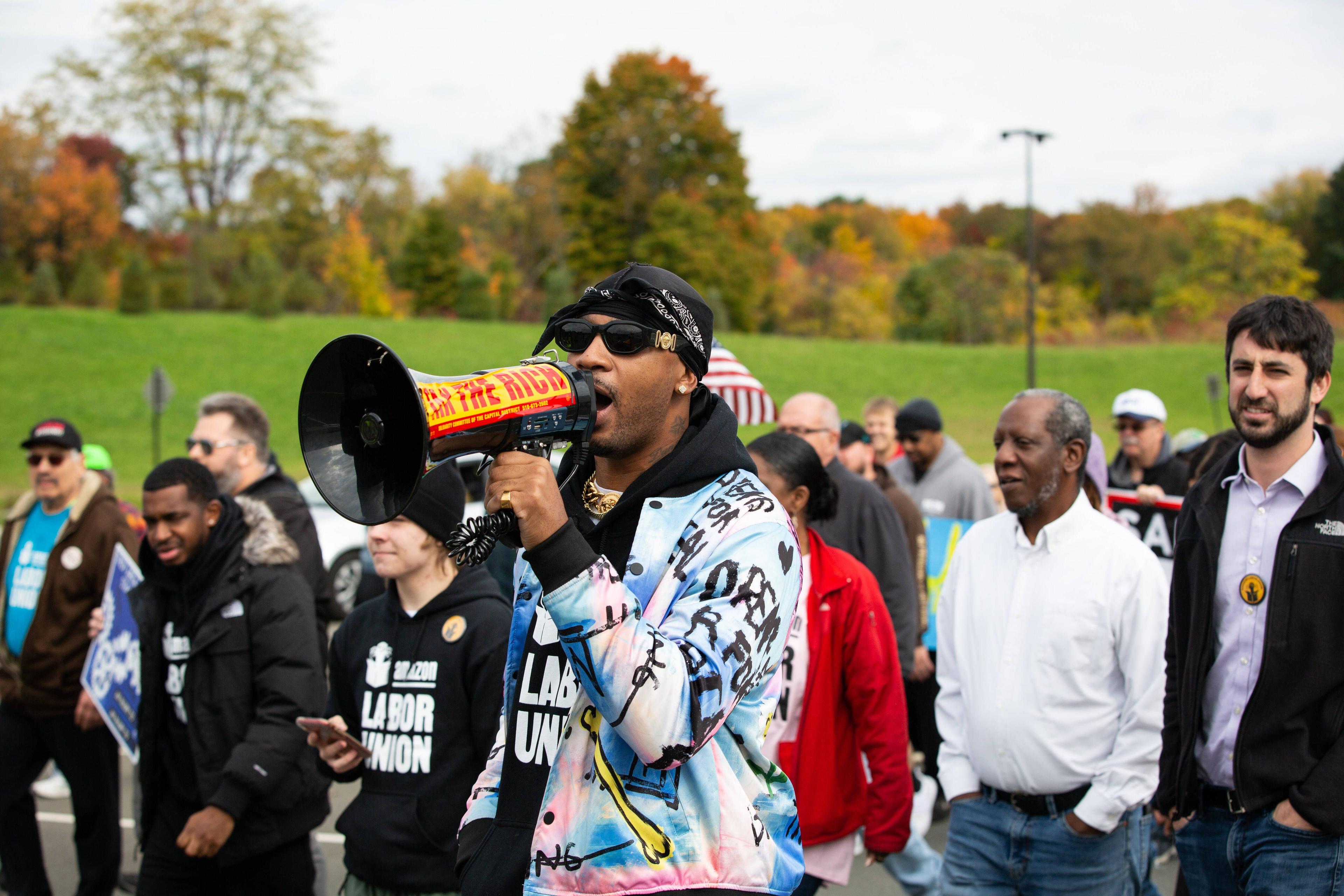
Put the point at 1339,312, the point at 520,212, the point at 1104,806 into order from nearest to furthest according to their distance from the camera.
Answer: the point at 1104,806 → the point at 1339,312 → the point at 520,212

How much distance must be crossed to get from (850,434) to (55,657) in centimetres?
497

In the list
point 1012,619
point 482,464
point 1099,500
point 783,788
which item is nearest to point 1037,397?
point 1012,619

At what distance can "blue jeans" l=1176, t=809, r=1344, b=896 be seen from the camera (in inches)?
116

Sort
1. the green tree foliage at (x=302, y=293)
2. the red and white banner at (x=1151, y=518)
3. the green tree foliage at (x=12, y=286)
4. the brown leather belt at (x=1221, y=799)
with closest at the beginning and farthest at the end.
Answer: the brown leather belt at (x=1221, y=799) → the red and white banner at (x=1151, y=518) → the green tree foliage at (x=12, y=286) → the green tree foliage at (x=302, y=293)

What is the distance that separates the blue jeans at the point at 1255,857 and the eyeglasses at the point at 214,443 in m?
4.83

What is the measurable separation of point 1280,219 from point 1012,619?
245ft

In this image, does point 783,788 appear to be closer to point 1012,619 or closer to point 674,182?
point 1012,619

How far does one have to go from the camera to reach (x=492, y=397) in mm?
1783

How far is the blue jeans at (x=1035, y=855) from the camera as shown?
3.51m

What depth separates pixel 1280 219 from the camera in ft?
222

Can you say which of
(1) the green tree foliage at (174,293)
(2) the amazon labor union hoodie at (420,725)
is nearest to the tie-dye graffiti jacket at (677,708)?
(2) the amazon labor union hoodie at (420,725)

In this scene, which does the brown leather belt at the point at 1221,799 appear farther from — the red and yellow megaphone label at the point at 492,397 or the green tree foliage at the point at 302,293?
the green tree foliage at the point at 302,293

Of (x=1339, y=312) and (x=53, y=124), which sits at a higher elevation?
(x=53, y=124)

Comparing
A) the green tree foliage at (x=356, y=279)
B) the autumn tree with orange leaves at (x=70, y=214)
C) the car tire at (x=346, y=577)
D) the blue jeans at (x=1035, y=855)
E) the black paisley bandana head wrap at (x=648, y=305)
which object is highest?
the autumn tree with orange leaves at (x=70, y=214)
